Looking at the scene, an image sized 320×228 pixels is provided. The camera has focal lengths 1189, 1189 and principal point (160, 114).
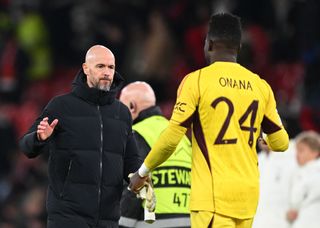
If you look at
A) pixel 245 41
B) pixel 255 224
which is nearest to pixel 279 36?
pixel 245 41

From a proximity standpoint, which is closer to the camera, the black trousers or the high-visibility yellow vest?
the black trousers

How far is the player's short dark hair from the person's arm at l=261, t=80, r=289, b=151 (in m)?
0.40

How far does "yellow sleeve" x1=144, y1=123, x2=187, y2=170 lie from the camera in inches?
306

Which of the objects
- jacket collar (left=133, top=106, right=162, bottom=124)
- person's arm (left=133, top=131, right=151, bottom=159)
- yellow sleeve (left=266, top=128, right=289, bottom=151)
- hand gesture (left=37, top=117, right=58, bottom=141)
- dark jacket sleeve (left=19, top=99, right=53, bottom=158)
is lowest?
dark jacket sleeve (left=19, top=99, right=53, bottom=158)

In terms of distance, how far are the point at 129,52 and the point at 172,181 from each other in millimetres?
7480

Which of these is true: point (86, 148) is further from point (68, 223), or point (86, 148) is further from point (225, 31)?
point (225, 31)

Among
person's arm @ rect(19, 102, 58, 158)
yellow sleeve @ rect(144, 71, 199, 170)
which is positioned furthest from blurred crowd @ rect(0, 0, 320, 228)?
yellow sleeve @ rect(144, 71, 199, 170)

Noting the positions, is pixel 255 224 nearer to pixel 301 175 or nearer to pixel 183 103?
pixel 301 175

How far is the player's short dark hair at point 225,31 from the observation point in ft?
25.9

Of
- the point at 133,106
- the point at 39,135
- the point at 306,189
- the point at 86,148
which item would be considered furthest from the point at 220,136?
the point at 306,189

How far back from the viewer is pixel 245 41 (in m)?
15.5

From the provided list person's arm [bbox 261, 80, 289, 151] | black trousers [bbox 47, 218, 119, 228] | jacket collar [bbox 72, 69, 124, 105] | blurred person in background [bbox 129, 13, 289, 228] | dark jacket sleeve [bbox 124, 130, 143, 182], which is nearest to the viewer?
blurred person in background [bbox 129, 13, 289, 228]

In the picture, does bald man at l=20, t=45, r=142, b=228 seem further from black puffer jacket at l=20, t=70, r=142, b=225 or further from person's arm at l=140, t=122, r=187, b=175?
person's arm at l=140, t=122, r=187, b=175

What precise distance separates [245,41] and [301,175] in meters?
3.48
